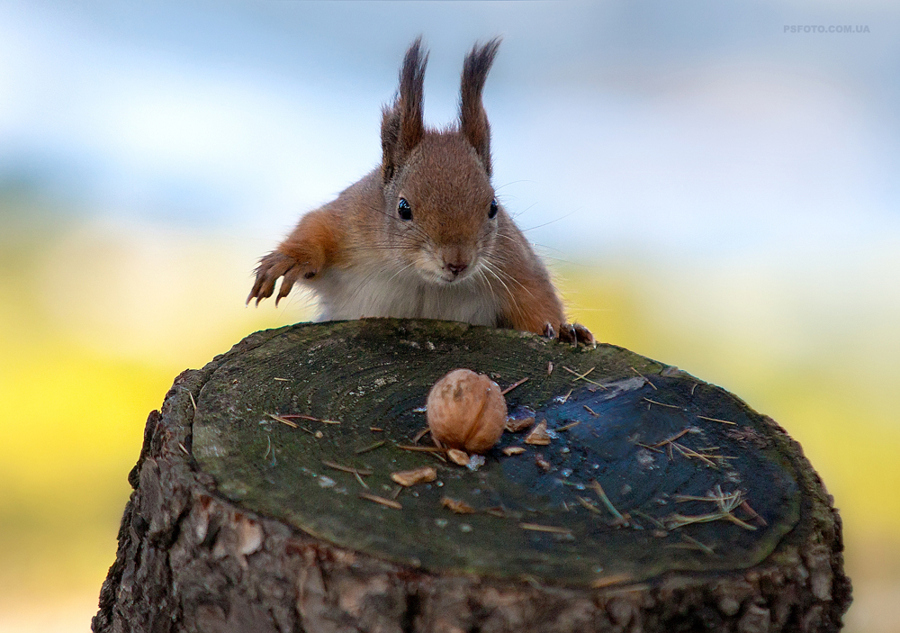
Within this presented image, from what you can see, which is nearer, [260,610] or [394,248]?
[260,610]

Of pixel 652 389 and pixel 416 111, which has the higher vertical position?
pixel 416 111

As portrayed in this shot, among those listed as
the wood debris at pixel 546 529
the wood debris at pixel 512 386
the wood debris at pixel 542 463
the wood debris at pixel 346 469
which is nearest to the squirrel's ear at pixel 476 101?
the wood debris at pixel 512 386

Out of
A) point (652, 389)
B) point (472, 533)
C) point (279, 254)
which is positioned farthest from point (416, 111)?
point (472, 533)

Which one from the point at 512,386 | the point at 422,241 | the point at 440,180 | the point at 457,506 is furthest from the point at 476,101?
the point at 457,506

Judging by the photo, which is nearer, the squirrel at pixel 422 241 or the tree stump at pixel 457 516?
the tree stump at pixel 457 516

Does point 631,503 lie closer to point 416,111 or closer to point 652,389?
point 652,389

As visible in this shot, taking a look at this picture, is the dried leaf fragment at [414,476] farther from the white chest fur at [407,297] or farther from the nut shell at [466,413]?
the white chest fur at [407,297]

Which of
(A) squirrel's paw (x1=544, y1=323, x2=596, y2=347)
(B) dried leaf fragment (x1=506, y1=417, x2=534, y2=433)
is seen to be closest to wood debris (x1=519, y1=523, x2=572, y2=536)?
(B) dried leaf fragment (x1=506, y1=417, x2=534, y2=433)

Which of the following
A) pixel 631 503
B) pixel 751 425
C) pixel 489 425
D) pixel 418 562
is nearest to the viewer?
pixel 418 562

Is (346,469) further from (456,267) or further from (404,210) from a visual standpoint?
(404,210)
